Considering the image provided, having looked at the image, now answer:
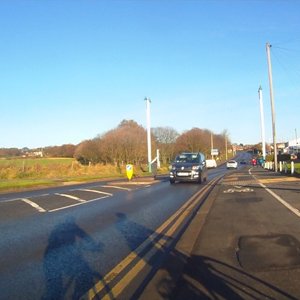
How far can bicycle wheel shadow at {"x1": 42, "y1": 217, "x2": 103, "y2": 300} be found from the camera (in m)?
5.78

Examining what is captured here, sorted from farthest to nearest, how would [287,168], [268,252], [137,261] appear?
[287,168]
[268,252]
[137,261]

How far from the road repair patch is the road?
1.31 m

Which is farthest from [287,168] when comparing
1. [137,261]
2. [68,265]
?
[68,265]

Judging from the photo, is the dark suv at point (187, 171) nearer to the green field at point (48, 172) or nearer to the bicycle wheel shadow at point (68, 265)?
the green field at point (48, 172)

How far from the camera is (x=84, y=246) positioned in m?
8.54

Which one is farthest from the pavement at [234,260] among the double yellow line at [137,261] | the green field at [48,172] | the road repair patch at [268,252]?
the green field at [48,172]

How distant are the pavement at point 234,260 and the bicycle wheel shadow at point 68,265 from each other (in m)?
0.88

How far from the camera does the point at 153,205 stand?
1545cm

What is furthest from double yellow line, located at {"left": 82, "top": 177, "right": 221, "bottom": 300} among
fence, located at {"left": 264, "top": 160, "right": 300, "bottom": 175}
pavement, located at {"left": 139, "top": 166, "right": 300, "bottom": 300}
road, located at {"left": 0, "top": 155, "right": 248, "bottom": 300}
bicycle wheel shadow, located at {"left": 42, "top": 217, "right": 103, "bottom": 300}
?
fence, located at {"left": 264, "top": 160, "right": 300, "bottom": 175}

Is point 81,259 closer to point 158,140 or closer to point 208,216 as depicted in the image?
point 208,216

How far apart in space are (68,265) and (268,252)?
3.12 metres

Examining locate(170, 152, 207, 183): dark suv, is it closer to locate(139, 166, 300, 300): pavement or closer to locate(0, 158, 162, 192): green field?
locate(0, 158, 162, 192): green field

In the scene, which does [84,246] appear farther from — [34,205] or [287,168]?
[287,168]

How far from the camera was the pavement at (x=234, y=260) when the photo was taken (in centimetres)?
556
